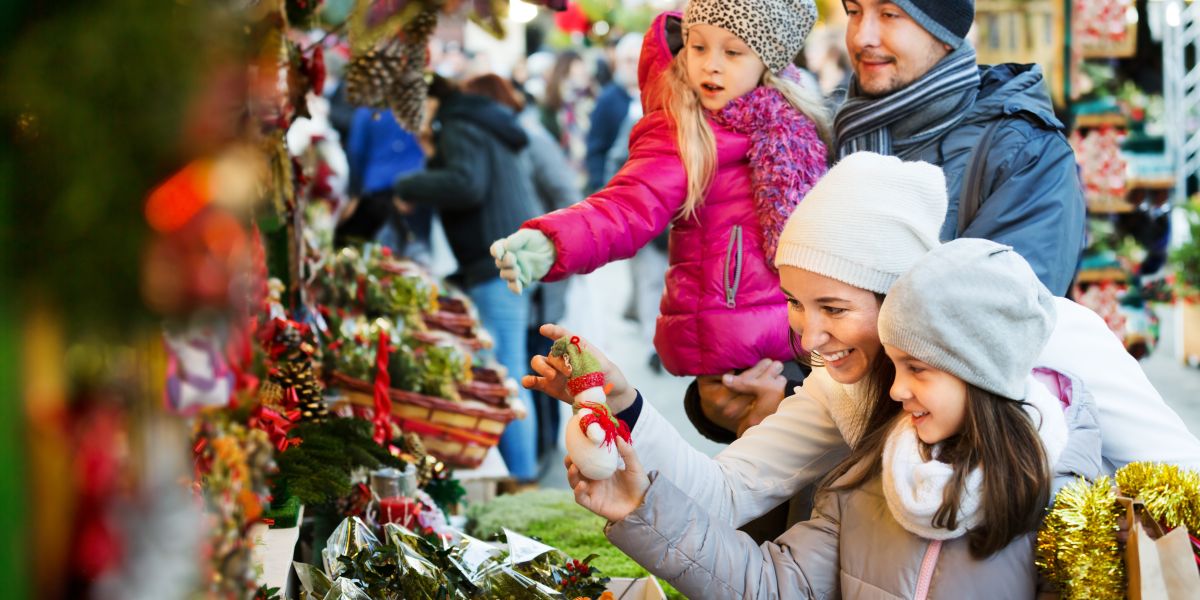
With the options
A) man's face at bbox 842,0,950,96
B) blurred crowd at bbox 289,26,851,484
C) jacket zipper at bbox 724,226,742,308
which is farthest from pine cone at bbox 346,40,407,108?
man's face at bbox 842,0,950,96

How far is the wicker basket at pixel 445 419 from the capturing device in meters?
3.54

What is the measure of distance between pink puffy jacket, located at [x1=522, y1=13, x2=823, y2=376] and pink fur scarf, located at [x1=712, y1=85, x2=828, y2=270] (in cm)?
3

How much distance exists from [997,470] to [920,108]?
0.99 metres

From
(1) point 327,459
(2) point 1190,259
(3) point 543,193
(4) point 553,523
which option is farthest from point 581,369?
(2) point 1190,259

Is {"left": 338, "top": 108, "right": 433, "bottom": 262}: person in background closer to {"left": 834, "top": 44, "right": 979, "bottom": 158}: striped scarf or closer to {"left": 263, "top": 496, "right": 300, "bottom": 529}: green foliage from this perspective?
{"left": 263, "top": 496, "right": 300, "bottom": 529}: green foliage

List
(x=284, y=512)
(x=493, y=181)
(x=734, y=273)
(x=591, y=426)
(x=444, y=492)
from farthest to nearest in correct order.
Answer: (x=493, y=181), (x=444, y=492), (x=734, y=273), (x=284, y=512), (x=591, y=426)

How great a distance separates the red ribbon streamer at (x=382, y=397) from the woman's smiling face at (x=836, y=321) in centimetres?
143

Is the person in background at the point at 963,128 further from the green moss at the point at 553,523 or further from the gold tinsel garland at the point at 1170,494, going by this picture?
the green moss at the point at 553,523

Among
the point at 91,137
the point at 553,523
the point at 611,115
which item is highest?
the point at 611,115

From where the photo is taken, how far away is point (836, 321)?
1.73m

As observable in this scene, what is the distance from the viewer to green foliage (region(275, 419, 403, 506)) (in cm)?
229

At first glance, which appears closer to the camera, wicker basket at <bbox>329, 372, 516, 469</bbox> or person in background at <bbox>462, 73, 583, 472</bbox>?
wicker basket at <bbox>329, 372, 516, 469</bbox>

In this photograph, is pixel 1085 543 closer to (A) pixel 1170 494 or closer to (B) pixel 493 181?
(A) pixel 1170 494

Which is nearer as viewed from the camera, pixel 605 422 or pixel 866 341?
pixel 605 422
